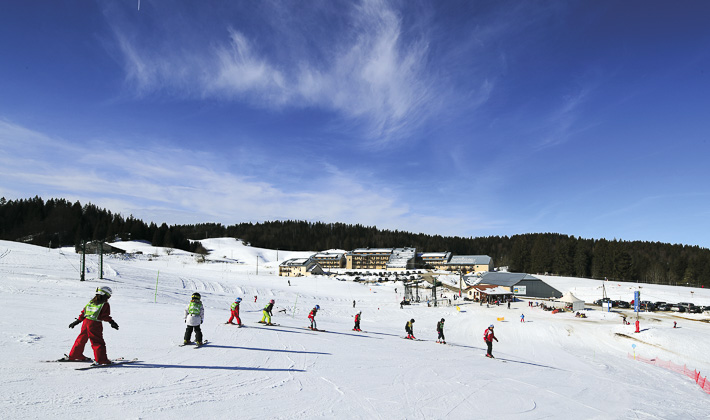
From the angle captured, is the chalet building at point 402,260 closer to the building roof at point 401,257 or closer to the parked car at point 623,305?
the building roof at point 401,257

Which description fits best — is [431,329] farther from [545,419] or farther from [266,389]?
[266,389]

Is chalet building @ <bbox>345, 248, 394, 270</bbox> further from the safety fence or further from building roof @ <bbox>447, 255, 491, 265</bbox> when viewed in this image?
the safety fence

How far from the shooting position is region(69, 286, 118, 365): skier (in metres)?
7.38

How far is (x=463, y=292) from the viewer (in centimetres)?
7138

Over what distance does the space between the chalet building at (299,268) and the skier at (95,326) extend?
92303 mm

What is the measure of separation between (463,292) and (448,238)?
5053 inches

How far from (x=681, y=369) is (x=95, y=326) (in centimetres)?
2934

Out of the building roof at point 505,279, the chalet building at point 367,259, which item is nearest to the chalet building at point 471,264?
the chalet building at point 367,259

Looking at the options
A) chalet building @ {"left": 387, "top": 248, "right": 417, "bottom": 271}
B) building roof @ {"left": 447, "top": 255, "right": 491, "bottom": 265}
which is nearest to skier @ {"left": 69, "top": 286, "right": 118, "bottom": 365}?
chalet building @ {"left": 387, "top": 248, "right": 417, "bottom": 271}

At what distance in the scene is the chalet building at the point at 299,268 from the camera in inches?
3920

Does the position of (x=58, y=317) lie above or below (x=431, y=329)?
above

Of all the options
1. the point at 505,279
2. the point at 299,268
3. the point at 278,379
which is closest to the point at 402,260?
the point at 299,268

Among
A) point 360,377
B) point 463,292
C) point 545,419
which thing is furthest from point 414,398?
point 463,292

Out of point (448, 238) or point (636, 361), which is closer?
point (636, 361)
